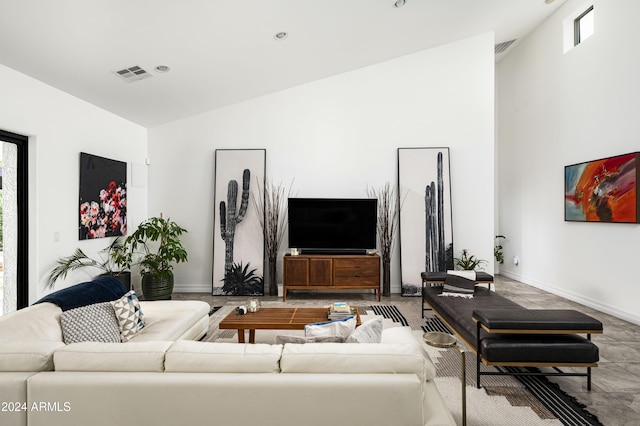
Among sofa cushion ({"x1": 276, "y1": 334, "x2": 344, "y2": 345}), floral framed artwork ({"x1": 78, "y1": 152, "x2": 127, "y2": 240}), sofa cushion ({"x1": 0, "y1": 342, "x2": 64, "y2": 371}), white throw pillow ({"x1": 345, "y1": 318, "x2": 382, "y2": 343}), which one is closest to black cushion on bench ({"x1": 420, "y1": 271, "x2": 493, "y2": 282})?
white throw pillow ({"x1": 345, "y1": 318, "x2": 382, "y2": 343})

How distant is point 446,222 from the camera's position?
222 inches

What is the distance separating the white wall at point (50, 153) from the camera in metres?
3.54

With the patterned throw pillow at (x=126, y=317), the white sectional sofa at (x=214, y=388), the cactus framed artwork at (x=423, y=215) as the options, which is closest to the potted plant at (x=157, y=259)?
the patterned throw pillow at (x=126, y=317)

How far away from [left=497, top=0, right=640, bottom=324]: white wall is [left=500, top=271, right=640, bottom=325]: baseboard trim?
2 cm

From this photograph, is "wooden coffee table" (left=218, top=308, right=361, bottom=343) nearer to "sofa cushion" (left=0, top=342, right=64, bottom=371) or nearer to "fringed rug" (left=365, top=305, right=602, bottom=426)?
"fringed rug" (left=365, top=305, right=602, bottom=426)

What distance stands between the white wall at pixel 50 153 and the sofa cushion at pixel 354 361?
3.65m

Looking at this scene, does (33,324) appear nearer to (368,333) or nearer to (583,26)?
(368,333)

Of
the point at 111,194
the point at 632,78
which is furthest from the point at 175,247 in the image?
the point at 632,78

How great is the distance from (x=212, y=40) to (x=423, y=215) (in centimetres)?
386

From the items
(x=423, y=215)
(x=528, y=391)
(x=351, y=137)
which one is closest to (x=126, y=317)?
(x=528, y=391)

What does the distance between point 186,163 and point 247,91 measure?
159 cm

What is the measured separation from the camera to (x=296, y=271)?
5324mm

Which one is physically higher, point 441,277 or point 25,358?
point 25,358

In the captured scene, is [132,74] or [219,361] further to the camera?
[132,74]
